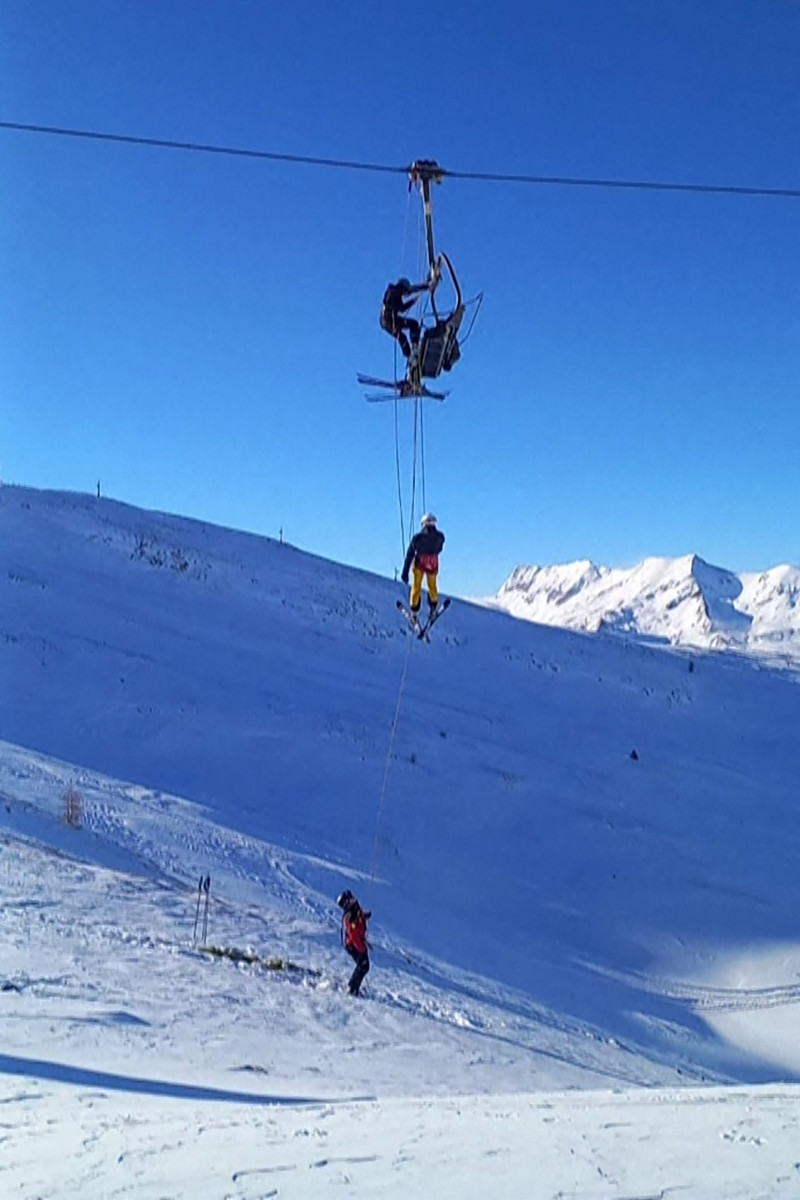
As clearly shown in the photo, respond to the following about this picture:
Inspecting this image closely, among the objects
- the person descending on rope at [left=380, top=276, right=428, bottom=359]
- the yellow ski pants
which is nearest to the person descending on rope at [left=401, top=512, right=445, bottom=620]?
the yellow ski pants

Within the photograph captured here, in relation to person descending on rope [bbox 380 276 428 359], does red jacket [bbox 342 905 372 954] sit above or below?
below

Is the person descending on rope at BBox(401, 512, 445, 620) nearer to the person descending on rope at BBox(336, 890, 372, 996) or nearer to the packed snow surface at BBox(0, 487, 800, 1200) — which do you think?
the person descending on rope at BBox(336, 890, 372, 996)

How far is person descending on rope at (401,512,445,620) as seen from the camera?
13211 mm

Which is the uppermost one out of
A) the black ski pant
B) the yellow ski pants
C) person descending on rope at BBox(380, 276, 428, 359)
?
person descending on rope at BBox(380, 276, 428, 359)

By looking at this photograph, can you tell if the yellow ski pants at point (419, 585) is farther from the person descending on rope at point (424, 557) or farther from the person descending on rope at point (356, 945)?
the person descending on rope at point (356, 945)

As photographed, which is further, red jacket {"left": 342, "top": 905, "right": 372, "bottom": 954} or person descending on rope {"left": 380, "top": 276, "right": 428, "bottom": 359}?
red jacket {"left": 342, "top": 905, "right": 372, "bottom": 954}

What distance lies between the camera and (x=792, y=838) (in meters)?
29.3

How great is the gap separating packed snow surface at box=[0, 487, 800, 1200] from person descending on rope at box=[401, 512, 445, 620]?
6.01 metres

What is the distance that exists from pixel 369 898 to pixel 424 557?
10.6 metres

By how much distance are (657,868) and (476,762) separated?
24.3 ft

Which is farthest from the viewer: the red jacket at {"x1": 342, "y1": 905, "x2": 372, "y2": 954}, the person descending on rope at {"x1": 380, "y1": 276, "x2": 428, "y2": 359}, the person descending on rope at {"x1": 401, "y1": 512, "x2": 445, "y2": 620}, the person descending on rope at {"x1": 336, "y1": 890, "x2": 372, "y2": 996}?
the red jacket at {"x1": 342, "y1": 905, "x2": 372, "y2": 954}

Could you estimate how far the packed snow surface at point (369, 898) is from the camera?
21.5ft

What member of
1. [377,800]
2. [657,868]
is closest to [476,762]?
[377,800]

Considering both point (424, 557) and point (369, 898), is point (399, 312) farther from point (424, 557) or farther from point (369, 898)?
point (369, 898)
